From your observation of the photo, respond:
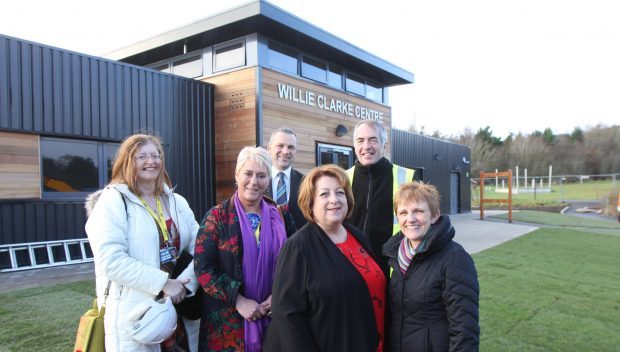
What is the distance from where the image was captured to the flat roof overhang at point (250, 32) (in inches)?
328

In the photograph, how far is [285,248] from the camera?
6.06 feet

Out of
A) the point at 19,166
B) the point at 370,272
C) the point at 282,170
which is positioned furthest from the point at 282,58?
the point at 370,272

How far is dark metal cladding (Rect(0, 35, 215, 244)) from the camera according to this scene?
638cm

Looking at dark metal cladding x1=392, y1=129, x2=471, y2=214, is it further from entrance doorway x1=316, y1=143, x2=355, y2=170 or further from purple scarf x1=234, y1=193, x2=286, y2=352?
purple scarf x1=234, y1=193, x2=286, y2=352

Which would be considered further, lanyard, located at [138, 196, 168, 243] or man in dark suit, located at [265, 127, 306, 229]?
man in dark suit, located at [265, 127, 306, 229]

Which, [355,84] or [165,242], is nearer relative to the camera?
[165,242]

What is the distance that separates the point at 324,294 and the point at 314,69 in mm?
→ 9235

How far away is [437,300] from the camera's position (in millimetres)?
1910

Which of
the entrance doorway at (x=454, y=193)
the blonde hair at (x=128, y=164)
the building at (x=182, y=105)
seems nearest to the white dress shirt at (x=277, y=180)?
the blonde hair at (x=128, y=164)

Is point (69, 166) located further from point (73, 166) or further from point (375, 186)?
point (375, 186)

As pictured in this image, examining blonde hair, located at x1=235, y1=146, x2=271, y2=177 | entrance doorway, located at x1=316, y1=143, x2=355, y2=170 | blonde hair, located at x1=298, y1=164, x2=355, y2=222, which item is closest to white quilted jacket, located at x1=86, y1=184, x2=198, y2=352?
blonde hair, located at x1=235, y1=146, x2=271, y2=177

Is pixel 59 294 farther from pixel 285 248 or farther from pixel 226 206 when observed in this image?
pixel 285 248

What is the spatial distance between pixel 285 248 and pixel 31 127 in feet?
21.7

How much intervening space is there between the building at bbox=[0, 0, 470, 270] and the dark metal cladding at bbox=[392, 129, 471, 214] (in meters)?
4.77
